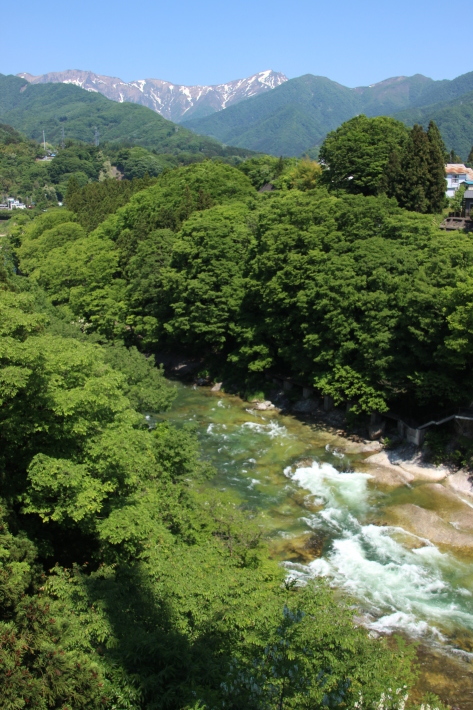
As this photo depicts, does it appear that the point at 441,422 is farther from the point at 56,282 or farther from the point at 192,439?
the point at 56,282

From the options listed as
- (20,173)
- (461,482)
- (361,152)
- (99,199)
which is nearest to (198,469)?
(461,482)

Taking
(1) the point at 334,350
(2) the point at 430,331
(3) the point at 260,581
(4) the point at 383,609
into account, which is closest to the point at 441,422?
(2) the point at 430,331

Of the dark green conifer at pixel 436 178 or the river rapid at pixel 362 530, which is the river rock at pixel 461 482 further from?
the dark green conifer at pixel 436 178

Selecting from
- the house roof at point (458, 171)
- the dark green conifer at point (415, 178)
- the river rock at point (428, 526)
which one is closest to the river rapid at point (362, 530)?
the river rock at point (428, 526)

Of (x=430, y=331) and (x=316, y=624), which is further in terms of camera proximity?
(x=430, y=331)

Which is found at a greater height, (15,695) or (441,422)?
(15,695)

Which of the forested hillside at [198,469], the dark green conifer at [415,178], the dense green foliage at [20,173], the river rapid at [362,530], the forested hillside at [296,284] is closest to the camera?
the forested hillside at [198,469]

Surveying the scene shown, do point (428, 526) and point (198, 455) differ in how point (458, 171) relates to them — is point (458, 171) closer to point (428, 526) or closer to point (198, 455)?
point (428, 526)
